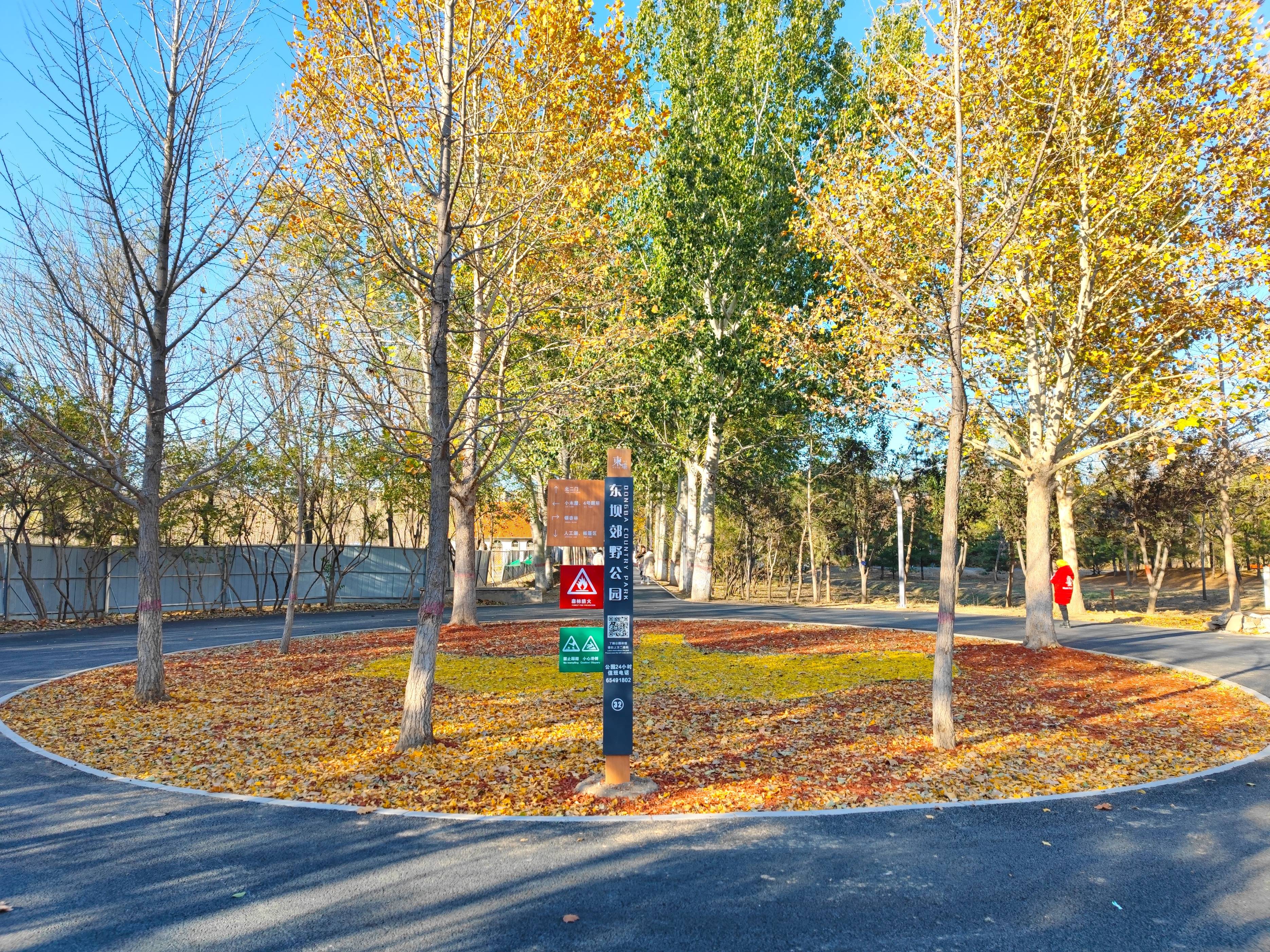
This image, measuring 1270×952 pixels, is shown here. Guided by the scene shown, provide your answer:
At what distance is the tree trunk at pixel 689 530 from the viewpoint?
99.0 ft

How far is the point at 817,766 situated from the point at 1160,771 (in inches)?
127

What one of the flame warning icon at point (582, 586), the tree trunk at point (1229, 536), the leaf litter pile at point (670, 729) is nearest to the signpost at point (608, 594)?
the flame warning icon at point (582, 586)

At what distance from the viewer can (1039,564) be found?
49.3 ft

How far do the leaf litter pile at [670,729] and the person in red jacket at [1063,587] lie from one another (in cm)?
605

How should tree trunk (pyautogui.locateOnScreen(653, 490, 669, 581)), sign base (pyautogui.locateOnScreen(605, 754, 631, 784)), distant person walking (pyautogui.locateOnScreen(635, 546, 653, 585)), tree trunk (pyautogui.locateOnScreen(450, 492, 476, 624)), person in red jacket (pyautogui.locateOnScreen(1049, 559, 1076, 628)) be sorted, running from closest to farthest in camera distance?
sign base (pyautogui.locateOnScreen(605, 754, 631, 784)) < tree trunk (pyautogui.locateOnScreen(450, 492, 476, 624)) < person in red jacket (pyautogui.locateOnScreen(1049, 559, 1076, 628)) < tree trunk (pyautogui.locateOnScreen(653, 490, 669, 581)) < distant person walking (pyautogui.locateOnScreen(635, 546, 653, 585))

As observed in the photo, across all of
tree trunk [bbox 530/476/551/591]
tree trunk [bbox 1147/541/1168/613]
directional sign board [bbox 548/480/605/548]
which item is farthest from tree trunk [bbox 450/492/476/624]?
tree trunk [bbox 1147/541/1168/613]

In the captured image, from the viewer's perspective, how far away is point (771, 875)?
4883 mm

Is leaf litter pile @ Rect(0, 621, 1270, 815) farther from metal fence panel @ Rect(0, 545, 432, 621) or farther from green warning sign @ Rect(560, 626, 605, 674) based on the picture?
metal fence panel @ Rect(0, 545, 432, 621)

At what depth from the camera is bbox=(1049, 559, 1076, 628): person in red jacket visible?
1962cm

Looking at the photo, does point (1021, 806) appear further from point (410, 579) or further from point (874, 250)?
point (410, 579)

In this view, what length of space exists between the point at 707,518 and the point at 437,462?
64.9 feet

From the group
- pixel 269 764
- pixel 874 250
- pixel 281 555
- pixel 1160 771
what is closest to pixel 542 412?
pixel 269 764

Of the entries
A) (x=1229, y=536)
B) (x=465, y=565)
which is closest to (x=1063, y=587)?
(x=1229, y=536)

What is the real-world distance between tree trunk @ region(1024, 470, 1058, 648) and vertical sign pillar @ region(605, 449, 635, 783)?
11044 mm
